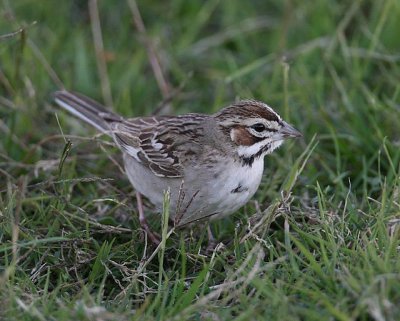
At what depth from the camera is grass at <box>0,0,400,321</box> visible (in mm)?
3996

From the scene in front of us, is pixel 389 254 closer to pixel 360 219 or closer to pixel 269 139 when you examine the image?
pixel 360 219

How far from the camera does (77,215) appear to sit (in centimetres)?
502

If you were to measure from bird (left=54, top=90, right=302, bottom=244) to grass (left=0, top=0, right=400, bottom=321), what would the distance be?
165 mm

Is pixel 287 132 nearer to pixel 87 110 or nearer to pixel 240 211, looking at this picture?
pixel 240 211

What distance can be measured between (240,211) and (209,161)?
55 cm

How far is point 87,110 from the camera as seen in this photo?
19.4ft

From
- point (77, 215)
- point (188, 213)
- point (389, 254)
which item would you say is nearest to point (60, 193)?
point (77, 215)

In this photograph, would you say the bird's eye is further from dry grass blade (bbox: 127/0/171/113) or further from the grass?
dry grass blade (bbox: 127/0/171/113)

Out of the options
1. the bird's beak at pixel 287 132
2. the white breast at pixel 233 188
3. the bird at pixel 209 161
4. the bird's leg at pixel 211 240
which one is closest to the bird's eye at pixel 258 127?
the bird at pixel 209 161

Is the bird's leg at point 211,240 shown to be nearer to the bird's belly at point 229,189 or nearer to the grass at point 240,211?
the grass at point 240,211

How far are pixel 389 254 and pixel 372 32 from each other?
3.26 m

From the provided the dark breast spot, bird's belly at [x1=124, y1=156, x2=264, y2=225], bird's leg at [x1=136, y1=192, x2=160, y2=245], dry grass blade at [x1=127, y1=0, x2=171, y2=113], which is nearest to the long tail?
bird's leg at [x1=136, y1=192, x2=160, y2=245]

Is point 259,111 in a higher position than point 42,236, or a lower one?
higher

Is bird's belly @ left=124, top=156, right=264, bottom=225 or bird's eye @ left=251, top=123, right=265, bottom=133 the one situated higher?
bird's eye @ left=251, top=123, right=265, bottom=133
